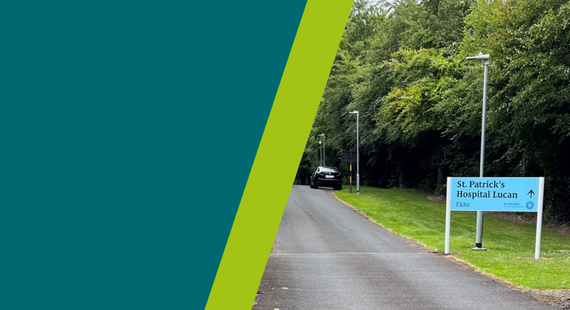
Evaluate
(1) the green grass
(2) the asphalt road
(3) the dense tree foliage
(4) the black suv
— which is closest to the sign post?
(1) the green grass

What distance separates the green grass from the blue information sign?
1.09 metres

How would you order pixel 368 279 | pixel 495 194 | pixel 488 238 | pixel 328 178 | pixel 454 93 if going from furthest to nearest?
pixel 328 178 < pixel 454 93 < pixel 488 238 < pixel 495 194 < pixel 368 279

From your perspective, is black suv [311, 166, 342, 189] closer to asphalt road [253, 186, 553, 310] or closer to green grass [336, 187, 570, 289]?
green grass [336, 187, 570, 289]

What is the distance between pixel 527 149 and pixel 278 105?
22.4 metres

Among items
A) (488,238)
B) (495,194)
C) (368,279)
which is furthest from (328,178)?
(368,279)

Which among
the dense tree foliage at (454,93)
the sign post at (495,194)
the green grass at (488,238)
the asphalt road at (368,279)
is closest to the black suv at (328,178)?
the dense tree foliage at (454,93)

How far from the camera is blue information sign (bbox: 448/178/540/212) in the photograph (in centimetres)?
1512

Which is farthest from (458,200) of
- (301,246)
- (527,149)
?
(527,149)

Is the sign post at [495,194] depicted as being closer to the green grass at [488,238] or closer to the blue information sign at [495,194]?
the blue information sign at [495,194]

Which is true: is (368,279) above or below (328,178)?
below

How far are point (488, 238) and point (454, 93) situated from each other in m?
10.7

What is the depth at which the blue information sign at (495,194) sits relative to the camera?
15125mm

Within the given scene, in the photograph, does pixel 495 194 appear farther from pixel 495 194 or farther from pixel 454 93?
pixel 454 93

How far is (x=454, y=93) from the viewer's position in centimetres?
2927
